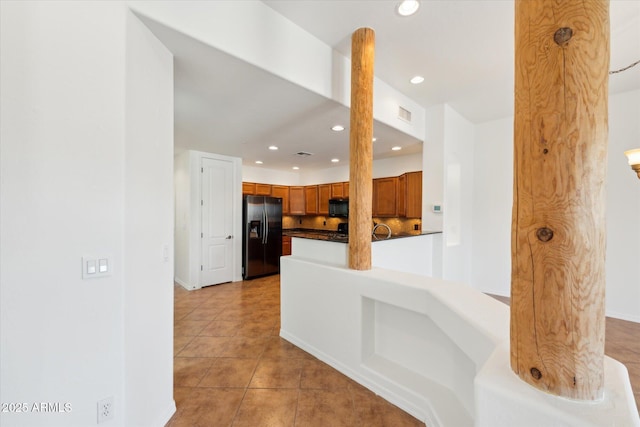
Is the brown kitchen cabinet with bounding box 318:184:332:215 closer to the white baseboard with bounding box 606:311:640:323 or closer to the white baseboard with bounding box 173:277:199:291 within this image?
the white baseboard with bounding box 173:277:199:291

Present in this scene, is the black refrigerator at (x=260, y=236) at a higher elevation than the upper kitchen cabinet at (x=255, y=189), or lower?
lower

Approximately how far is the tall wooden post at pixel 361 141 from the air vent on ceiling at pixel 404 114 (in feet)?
4.20

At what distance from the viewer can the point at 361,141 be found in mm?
2152

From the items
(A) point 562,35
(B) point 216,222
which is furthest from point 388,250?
(B) point 216,222

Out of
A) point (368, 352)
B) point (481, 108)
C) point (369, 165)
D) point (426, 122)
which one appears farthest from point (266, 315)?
point (481, 108)

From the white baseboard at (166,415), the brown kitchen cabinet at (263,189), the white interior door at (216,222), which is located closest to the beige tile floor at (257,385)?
the white baseboard at (166,415)

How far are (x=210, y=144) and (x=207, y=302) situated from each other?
2487 millimetres

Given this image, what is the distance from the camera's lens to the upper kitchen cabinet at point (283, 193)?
6436 mm

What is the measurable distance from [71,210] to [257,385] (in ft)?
5.71

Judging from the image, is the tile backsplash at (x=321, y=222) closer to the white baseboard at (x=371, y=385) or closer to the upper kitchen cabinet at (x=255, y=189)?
the upper kitchen cabinet at (x=255, y=189)

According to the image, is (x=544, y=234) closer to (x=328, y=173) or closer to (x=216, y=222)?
(x=216, y=222)

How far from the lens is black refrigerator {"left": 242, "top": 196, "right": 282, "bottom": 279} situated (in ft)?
16.6

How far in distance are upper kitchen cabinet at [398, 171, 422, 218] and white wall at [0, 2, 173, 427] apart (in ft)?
12.4

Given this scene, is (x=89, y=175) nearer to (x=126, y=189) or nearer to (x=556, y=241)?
(x=126, y=189)
